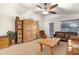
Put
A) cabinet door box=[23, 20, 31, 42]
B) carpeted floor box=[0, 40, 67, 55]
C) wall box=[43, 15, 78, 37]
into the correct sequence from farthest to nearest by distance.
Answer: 1. cabinet door box=[23, 20, 31, 42]
2. wall box=[43, 15, 78, 37]
3. carpeted floor box=[0, 40, 67, 55]

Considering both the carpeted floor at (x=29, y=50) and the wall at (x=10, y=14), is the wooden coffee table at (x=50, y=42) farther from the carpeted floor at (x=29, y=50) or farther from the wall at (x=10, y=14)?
the wall at (x=10, y=14)

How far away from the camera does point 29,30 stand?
260cm

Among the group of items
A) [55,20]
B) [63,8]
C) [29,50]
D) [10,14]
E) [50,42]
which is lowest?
[29,50]

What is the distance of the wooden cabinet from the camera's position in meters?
2.52

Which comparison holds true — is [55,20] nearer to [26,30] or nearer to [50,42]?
[50,42]

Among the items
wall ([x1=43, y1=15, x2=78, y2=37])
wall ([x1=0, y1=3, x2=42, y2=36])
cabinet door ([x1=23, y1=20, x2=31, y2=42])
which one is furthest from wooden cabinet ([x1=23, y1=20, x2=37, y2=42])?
wall ([x1=43, y1=15, x2=78, y2=37])

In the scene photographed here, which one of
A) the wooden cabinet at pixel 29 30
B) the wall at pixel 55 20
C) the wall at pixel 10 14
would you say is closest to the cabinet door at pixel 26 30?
the wooden cabinet at pixel 29 30

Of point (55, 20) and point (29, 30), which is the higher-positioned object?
point (55, 20)

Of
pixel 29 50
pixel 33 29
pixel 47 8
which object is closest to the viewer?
pixel 29 50

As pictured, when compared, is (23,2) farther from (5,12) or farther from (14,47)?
(14,47)

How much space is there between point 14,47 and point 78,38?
1.36 meters

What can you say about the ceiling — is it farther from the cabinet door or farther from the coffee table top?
the coffee table top

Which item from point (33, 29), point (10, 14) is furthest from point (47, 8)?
point (10, 14)

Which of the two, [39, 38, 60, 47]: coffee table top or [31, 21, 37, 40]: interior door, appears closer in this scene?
[39, 38, 60, 47]: coffee table top
